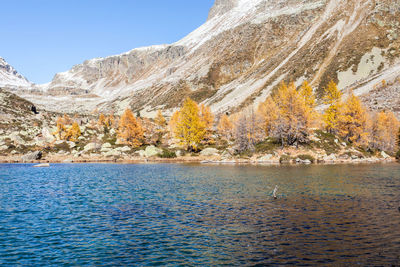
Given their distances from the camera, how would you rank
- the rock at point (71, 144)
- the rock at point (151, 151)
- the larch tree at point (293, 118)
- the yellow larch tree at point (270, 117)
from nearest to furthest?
1. the larch tree at point (293, 118)
2. the yellow larch tree at point (270, 117)
3. the rock at point (151, 151)
4. the rock at point (71, 144)

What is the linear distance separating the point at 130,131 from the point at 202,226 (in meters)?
78.1

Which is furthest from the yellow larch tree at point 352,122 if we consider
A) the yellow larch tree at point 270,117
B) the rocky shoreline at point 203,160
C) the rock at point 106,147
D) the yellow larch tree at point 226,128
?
the rock at point 106,147

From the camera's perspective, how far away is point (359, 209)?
23.3 m

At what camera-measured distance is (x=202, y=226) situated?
63.9ft

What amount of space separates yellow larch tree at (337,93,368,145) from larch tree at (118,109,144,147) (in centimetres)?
6136

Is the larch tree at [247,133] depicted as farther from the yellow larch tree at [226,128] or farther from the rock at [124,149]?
the rock at [124,149]

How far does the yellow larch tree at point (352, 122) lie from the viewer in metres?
81.9

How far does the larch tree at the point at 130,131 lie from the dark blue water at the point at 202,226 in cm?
5979

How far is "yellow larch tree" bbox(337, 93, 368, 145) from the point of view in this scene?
8194 cm

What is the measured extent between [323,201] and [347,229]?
8641mm

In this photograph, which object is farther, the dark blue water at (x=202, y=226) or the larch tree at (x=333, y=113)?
the larch tree at (x=333, y=113)

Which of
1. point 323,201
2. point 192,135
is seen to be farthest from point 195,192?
point 192,135

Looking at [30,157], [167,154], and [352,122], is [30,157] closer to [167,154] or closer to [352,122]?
[167,154]

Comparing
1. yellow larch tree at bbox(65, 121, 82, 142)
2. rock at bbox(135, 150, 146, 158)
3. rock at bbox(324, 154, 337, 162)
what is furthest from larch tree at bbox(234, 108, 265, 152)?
yellow larch tree at bbox(65, 121, 82, 142)
